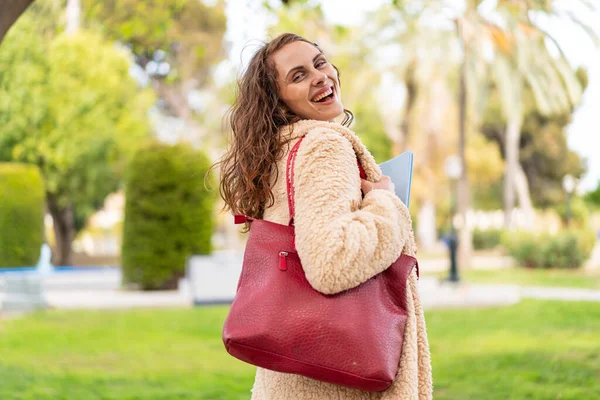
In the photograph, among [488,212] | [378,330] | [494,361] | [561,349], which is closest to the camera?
[378,330]

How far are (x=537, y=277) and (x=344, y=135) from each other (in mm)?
20200

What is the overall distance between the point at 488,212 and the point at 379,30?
92.4 feet

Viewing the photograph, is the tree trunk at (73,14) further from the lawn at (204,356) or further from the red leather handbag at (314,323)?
the red leather handbag at (314,323)

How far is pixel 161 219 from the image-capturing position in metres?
16.8

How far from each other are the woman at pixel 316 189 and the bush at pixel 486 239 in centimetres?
3851

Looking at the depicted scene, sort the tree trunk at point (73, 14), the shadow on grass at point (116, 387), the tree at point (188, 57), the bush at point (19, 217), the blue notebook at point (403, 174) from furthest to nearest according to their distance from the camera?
the tree at point (188, 57)
the tree trunk at point (73, 14)
the bush at point (19, 217)
the shadow on grass at point (116, 387)
the blue notebook at point (403, 174)

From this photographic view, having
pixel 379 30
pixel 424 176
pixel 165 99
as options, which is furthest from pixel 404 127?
pixel 165 99

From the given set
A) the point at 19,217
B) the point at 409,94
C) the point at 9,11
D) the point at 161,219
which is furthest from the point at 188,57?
the point at 9,11

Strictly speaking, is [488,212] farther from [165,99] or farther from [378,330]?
[378,330]

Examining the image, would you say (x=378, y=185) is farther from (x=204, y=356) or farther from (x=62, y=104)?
(x=62, y=104)

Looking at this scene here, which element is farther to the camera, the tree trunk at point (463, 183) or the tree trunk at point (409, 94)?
the tree trunk at point (409, 94)

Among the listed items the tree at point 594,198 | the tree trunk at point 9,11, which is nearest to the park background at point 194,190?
the tree trunk at point 9,11

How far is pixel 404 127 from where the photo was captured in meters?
28.4

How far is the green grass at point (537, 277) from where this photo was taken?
19.1 meters
